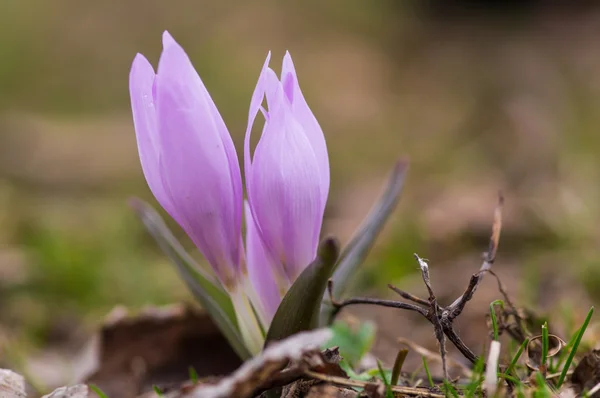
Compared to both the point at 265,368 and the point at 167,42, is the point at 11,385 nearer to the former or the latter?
the point at 265,368

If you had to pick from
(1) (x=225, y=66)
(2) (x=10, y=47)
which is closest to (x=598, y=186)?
(1) (x=225, y=66)

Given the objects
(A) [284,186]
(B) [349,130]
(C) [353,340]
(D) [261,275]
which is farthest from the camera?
(B) [349,130]

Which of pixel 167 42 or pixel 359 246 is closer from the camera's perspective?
pixel 167 42

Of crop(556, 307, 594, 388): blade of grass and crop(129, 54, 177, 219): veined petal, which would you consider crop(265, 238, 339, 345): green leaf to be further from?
crop(556, 307, 594, 388): blade of grass

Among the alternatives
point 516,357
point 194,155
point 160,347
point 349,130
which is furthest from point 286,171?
point 349,130

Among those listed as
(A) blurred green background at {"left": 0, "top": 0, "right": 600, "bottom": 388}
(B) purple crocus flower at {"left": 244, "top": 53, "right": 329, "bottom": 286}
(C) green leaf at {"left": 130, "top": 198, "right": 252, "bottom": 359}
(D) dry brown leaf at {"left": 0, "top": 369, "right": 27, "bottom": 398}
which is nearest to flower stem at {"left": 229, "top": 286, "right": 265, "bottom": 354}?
(C) green leaf at {"left": 130, "top": 198, "right": 252, "bottom": 359}

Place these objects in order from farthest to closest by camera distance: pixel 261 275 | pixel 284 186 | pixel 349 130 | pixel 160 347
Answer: pixel 349 130, pixel 160 347, pixel 261 275, pixel 284 186
